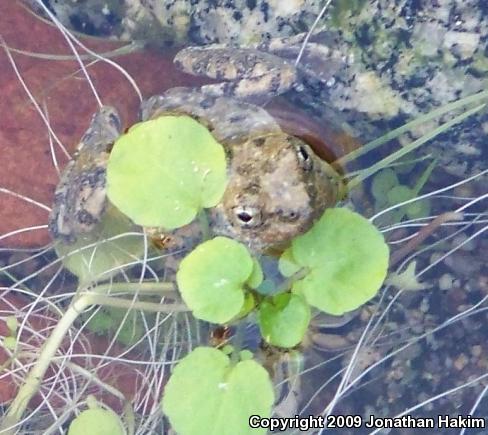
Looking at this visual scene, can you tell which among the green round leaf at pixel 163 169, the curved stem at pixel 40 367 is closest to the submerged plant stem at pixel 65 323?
the curved stem at pixel 40 367

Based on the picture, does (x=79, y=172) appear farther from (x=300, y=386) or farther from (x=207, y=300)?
(x=300, y=386)

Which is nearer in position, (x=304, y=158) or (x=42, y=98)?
(x=304, y=158)

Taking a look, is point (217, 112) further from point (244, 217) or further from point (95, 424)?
point (95, 424)

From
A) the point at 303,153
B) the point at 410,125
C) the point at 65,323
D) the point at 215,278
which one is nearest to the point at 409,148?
the point at 410,125

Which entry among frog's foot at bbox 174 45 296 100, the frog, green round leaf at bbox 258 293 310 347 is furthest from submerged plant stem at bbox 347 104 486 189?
green round leaf at bbox 258 293 310 347

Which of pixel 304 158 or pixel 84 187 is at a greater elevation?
pixel 304 158

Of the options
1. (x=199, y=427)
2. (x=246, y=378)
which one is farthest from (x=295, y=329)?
(x=199, y=427)

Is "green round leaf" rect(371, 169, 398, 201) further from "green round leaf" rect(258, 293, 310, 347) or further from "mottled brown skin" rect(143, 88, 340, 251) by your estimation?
"green round leaf" rect(258, 293, 310, 347)
